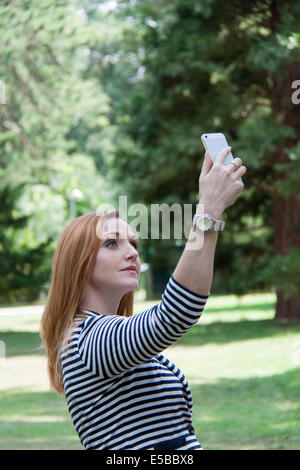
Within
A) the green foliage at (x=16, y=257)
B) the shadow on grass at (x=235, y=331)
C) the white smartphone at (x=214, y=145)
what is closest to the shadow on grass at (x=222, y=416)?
the shadow on grass at (x=235, y=331)

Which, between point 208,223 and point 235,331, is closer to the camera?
point 208,223

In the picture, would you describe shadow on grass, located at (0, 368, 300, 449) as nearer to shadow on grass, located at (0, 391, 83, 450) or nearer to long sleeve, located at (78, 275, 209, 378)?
shadow on grass, located at (0, 391, 83, 450)

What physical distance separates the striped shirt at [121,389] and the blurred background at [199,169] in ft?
16.5

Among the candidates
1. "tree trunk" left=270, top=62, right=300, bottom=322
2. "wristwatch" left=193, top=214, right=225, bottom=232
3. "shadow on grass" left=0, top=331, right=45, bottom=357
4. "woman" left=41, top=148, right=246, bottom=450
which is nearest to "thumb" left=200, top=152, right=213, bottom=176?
"woman" left=41, top=148, right=246, bottom=450

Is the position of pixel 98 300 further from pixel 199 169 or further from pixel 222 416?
Answer: pixel 199 169

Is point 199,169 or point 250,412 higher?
point 250,412

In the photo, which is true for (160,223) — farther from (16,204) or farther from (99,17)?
(99,17)

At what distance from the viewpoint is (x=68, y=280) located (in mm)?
2168

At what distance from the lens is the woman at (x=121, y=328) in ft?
5.73

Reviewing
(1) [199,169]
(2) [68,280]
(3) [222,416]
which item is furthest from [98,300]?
(1) [199,169]

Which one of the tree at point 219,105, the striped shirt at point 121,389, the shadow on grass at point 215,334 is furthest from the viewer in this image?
the shadow on grass at point 215,334

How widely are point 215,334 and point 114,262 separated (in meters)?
15.2

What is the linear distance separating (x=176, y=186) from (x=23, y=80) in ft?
20.1

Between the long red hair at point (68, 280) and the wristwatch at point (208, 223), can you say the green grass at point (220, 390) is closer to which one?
the long red hair at point (68, 280)
